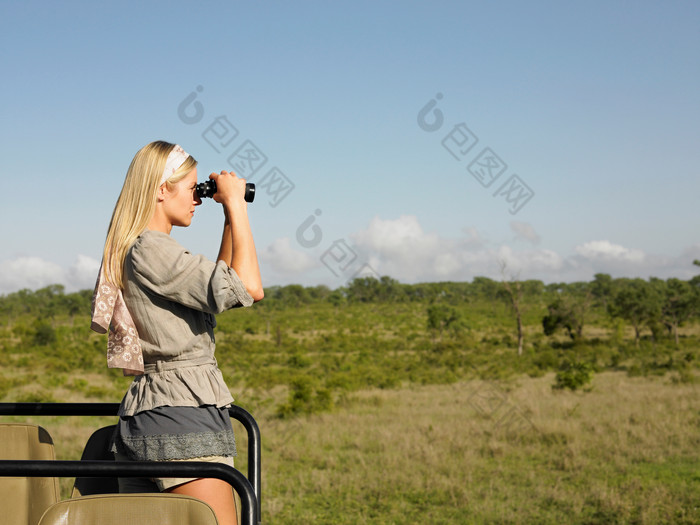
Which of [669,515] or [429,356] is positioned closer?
[669,515]

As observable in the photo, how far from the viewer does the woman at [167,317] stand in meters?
1.36

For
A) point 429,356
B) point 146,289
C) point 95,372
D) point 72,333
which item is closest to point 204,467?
point 146,289

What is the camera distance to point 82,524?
1219 millimetres

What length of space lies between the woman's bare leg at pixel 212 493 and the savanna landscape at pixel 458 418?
4800mm

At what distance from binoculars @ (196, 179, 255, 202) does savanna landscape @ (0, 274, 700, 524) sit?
4862mm

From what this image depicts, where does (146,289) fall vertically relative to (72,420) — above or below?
above

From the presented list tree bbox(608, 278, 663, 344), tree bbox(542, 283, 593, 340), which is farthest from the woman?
tree bbox(542, 283, 593, 340)

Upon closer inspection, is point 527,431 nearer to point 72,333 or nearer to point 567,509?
point 567,509

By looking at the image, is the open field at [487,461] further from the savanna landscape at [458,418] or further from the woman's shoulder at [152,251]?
the woman's shoulder at [152,251]

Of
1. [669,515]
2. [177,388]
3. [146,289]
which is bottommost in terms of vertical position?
[669,515]

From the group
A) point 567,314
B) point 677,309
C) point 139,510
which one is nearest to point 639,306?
point 677,309

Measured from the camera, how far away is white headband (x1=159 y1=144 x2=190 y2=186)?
150cm

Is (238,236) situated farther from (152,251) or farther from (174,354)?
(174,354)

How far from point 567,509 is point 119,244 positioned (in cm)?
556
